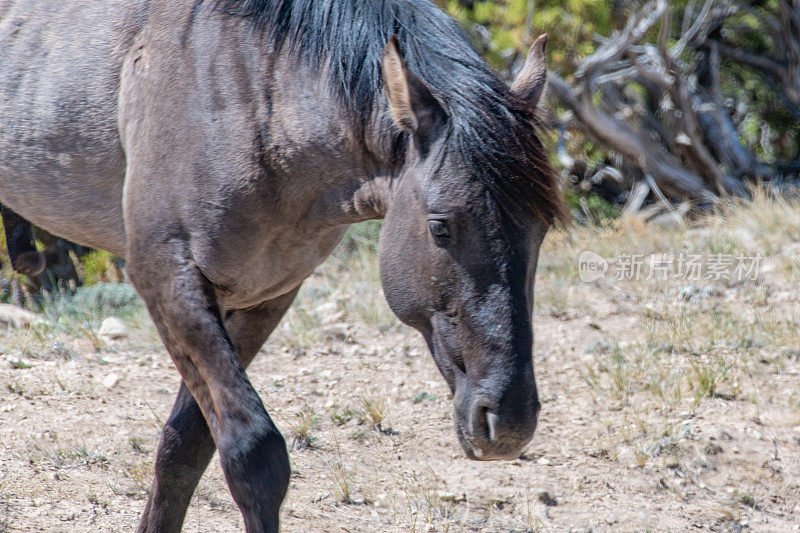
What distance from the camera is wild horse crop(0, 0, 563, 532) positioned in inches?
77.4

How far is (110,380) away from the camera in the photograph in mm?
4160

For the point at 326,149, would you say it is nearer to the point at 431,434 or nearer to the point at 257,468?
the point at 257,468

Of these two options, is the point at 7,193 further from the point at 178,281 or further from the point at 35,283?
the point at 35,283

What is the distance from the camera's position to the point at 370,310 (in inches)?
205

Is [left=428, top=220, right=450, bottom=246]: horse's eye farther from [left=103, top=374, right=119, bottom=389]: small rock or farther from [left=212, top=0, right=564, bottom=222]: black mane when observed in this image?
[left=103, top=374, right=119, bottom=389]: small rock

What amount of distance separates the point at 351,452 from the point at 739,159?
21.4ft

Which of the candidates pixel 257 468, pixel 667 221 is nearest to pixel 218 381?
pixel 257 468

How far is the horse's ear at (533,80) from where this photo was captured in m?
2.21

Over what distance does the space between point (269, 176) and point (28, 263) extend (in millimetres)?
1735

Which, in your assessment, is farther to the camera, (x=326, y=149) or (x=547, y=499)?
(x=547, y=499)

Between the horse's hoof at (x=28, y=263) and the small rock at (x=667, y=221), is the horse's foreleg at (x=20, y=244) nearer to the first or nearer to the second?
the horse's hoof at (x=28, y=263)

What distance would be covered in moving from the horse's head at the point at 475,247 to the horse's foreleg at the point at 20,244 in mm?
2134

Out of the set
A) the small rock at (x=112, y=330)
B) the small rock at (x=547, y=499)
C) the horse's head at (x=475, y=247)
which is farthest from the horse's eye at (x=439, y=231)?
the small rock at (x=112, y=330)

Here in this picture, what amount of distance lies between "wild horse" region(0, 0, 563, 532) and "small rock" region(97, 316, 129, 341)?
2.35 meters
